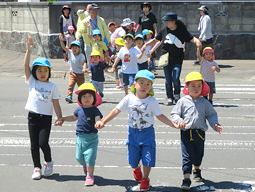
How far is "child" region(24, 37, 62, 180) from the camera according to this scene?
21.1ft

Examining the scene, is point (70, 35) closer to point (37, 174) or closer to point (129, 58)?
point (129, 58)

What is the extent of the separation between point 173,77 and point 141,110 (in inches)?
222

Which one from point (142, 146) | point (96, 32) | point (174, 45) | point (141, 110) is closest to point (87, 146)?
point (142, 146)

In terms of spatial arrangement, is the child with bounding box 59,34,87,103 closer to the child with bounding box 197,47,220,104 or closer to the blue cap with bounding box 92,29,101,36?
the blue cap with bounding box 92,29,101,36

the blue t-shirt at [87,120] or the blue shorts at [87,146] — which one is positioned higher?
the blue t-shirt at [87,120]

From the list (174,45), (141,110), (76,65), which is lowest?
(141,110)

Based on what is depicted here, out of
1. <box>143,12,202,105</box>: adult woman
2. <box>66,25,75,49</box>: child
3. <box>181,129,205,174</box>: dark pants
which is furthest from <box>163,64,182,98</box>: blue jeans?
<box>66,25,75,49</box>: child

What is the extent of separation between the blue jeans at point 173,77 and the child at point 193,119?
527cm

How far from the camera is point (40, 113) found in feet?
21.1

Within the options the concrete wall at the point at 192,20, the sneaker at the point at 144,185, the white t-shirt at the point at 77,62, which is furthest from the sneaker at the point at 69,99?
the concrete wall at the point at 192,20

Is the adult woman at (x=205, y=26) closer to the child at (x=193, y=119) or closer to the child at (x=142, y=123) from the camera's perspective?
the child at (x=193, y=119)

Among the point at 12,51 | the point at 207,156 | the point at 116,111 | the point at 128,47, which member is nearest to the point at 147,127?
the point at 116,111

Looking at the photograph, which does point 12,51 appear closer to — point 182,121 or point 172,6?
point 172,6

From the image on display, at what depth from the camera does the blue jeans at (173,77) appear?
11.5 m
